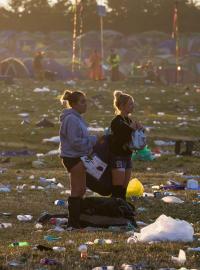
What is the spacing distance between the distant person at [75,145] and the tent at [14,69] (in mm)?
39524

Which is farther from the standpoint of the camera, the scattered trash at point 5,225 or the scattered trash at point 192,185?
the scattered trash at point 192,185

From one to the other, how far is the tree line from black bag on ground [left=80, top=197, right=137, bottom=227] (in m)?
62.9

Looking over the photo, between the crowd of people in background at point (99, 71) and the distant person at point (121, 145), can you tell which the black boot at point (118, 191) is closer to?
the distant person at point (121, 145)

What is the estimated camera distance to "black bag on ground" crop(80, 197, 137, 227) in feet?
32.0

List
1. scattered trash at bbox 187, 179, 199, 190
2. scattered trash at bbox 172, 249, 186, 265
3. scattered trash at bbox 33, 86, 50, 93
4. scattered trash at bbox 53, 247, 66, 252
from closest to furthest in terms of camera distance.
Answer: scattered trash at bbox 172, 249, 186, 265 → scattered trash at bbox 53, 247, 66, 252 → scattered trash at bbox 187, 179, 199, 190 → scattered trash at bbox 33, 86, 50, 93

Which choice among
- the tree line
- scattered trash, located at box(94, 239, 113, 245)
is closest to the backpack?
scattered trash, located at box(94, 239, 113, 245)

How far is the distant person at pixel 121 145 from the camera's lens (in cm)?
991

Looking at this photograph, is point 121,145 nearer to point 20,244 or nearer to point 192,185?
point 20,244

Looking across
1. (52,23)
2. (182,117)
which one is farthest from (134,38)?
(182,117)

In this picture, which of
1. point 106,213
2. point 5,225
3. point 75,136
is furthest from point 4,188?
point 75,136

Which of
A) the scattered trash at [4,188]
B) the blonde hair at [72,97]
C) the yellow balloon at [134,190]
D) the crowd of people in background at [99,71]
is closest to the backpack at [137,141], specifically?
the blonde hair at [72,97]

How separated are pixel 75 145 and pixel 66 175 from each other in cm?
613

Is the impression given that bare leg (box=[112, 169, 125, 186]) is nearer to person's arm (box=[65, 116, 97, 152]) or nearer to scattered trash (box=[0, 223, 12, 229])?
person's arm (box=[65, 116, 97, 152])

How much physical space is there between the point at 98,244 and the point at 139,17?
67.5 metres
